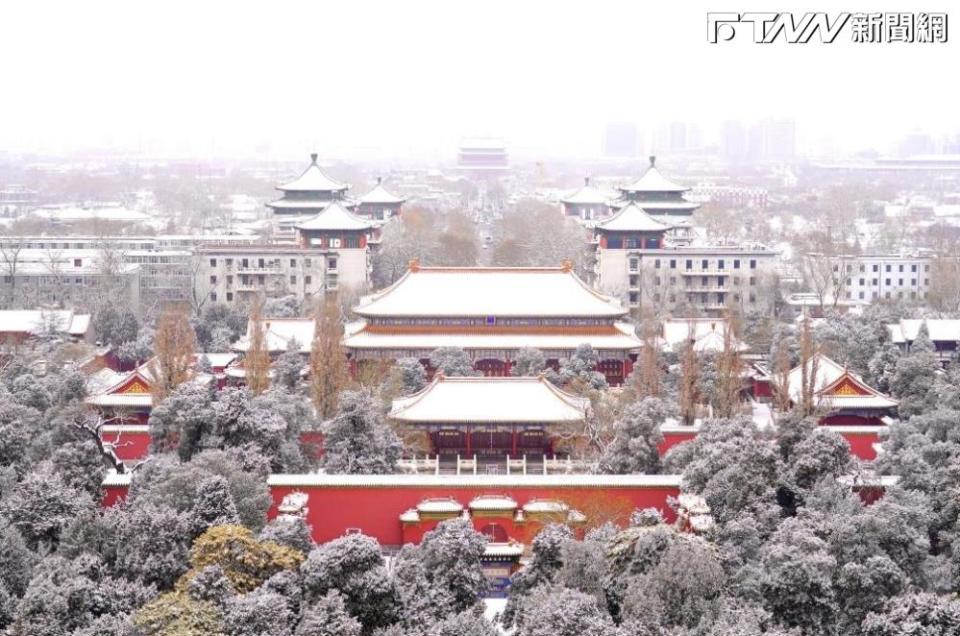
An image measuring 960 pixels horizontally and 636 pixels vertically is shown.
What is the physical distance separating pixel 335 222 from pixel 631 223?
8151 mm

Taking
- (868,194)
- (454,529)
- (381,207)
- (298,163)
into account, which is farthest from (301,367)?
(298,163)

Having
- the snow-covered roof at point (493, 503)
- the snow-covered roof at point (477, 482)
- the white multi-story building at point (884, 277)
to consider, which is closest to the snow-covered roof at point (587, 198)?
the white multi-story building at point (884, 277)

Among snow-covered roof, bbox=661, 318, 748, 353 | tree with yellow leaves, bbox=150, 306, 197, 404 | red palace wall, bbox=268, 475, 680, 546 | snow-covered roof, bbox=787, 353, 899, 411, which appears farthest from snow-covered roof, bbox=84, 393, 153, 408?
snow-covered roof, bbox=787, 353, 899, 411

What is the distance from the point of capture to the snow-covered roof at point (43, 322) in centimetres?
3262

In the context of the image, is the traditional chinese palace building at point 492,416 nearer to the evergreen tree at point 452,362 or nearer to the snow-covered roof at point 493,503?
the evergreen tree at point 452,362

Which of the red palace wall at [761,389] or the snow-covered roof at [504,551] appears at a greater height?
the red palace wall at [761,389]

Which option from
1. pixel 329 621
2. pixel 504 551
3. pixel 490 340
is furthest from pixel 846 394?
pixel 329 621

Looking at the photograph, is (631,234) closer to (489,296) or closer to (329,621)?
(489,296)

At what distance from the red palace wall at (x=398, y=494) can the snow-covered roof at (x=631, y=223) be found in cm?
2127

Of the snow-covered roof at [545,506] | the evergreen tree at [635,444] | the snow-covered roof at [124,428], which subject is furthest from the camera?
the snow-covered roof at [124,428]

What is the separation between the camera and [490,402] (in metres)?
23.8

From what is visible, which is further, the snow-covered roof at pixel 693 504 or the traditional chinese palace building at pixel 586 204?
the traditional chinese palace building at pixel 586 204

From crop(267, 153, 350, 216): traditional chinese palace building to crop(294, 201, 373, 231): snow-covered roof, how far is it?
8.27 m

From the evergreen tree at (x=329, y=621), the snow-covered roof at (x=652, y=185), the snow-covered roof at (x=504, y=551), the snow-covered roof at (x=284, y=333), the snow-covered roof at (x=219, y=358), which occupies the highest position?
the snow-covered roof at (x=652, y=185)
